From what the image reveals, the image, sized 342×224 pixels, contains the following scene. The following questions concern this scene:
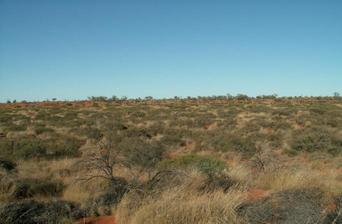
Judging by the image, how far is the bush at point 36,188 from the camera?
9.09 meters

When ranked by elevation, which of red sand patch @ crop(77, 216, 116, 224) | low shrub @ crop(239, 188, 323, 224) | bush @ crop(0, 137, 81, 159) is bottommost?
bush @ crop(0, 137, 81, 159)

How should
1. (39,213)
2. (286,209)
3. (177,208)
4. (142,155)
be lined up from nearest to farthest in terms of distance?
(177,208) → (286,209) → (39,213) → (142,155)

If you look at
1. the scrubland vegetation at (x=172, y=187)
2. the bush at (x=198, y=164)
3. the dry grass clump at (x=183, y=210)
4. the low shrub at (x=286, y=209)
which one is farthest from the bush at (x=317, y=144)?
the dry grass clump at (x=183, y=210)

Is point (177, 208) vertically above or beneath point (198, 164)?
above

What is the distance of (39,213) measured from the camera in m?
6.89

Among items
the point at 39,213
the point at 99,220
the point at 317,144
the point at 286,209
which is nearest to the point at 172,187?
the point at 99,220

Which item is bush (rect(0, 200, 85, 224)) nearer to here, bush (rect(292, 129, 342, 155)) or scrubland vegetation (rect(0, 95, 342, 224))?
scrubland vegetation (rect(0, 95, 342, 224))

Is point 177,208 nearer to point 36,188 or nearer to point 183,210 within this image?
point 183,210

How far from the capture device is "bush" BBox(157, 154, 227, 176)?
32.5ft

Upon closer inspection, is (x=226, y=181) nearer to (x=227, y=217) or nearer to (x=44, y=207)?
(x=227, y=217)

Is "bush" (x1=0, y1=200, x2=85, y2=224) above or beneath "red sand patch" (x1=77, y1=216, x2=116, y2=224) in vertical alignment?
above

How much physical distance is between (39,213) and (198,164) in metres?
5.08

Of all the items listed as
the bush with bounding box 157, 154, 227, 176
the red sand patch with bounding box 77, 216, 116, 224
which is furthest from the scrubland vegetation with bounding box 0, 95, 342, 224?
the red sand patch with bounding box 77, 216, 116, 224

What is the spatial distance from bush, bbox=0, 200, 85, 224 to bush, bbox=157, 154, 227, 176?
3543mm
